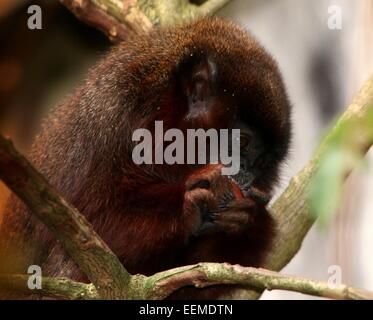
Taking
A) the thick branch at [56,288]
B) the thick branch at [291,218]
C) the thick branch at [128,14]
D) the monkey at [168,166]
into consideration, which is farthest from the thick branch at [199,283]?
the thick branch at [128,14]

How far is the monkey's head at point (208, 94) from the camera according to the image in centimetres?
310

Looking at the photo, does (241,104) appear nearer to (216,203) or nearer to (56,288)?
(216,203)

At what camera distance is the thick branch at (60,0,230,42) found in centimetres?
411

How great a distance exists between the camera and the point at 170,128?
10.2 feet

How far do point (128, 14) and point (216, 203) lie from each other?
172cm

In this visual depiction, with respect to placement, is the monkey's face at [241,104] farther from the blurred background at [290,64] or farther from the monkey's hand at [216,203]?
the blurred background at [290,64]

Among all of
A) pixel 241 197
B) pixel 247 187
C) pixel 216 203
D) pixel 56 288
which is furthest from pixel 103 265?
pixel 247 187

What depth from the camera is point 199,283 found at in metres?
2.26

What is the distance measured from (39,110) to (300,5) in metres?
2.66

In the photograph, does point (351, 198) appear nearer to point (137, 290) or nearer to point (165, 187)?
point (165, 187)

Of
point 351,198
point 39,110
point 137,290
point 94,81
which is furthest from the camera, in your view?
point 39,110

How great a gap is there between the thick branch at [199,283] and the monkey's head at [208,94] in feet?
2.59

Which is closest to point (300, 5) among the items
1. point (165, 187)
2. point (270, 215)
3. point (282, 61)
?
point (282, 61)

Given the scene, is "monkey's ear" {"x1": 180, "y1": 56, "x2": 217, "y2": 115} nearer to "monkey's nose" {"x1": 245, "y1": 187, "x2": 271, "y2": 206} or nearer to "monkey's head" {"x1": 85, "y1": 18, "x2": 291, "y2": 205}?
"monkey's head" {"x1": 85, "y1": 18, "x2": 291, "y2": 205}
